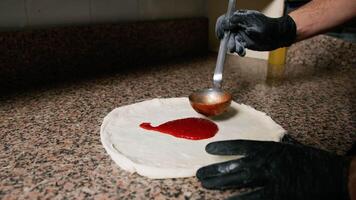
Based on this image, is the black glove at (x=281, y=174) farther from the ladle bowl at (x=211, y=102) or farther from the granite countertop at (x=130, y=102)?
the ladle bowl at (x=211, y=102)

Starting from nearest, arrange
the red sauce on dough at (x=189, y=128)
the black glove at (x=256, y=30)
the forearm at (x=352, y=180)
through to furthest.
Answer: the forearm at (x=352, y=180)
the red sauce on dough at (x=189, y=128)
the black glove at (x=256, y=30)

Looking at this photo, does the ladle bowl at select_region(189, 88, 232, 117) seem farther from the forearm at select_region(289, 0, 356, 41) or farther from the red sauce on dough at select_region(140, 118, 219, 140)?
the forearm at select_region(289, 0, 356, 41)

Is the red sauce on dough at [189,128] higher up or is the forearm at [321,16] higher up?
the forearm at [321,16]

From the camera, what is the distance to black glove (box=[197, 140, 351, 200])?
0.47 m

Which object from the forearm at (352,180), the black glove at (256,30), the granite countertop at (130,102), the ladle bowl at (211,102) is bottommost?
the granite countertop at (130,102)

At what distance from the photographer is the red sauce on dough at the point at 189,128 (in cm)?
66

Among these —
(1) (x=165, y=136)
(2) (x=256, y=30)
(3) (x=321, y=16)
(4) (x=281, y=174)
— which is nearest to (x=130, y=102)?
(1) (x=165, y=136)

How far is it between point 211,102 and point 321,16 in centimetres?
47

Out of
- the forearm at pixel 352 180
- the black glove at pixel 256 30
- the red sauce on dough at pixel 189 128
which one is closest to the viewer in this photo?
the forearm at pixel 352 180

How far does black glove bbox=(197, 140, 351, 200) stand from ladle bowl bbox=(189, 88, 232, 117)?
0.70 feet

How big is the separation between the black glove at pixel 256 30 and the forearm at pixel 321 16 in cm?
4

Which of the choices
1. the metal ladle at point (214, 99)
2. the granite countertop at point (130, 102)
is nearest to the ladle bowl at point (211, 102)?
the metal ladle at point (214, 99)

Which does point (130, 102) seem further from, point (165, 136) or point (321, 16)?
point (321, 16)

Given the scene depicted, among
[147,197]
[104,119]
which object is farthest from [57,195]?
[104,119]
